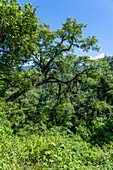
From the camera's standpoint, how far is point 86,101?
23453mm

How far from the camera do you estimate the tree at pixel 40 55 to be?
464 cm

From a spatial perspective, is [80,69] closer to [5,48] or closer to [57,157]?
[5,48]

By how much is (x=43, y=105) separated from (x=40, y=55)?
5060 mm

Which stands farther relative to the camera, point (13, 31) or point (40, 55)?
point (40, 55)

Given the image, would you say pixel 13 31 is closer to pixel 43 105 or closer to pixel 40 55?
pixel 40 55

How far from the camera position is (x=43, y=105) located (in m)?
11.8

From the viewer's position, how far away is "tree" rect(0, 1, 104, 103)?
464 centimetres

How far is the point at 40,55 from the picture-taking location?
10.6m

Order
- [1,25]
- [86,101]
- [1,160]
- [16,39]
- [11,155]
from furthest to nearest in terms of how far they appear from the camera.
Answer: [86,101], [16,39], [1,25], [11,155], [1,160]

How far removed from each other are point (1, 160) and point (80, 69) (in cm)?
983

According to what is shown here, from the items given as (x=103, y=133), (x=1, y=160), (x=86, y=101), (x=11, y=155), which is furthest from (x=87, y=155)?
(x=86, y=101)

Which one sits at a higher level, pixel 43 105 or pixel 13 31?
pixel 13 31

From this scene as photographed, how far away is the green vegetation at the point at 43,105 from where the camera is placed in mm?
3846

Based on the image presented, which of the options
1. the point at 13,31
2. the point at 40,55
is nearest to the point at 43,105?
the point at 40,55
